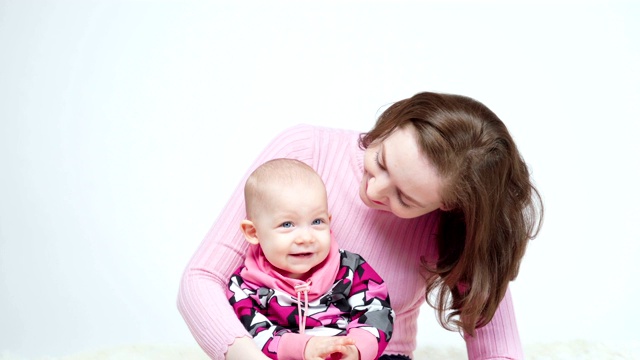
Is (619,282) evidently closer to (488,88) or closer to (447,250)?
(488,88)

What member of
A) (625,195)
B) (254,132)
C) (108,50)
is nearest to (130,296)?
(254,132)

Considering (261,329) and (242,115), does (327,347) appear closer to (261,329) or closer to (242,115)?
(261,329)

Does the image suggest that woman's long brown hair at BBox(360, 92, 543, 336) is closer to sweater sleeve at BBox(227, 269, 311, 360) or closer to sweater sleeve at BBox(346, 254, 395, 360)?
sweater sleeve at BBox(346, 254, 395, 360)

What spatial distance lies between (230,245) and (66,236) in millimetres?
1808

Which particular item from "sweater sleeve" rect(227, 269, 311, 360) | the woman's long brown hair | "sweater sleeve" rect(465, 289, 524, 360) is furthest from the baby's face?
"sweater sleeve" rect(465, 289, 524, 360)

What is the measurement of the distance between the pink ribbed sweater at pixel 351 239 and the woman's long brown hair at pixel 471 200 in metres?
0.07

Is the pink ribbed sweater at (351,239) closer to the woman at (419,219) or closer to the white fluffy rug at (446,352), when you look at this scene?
the woman at (419,219)

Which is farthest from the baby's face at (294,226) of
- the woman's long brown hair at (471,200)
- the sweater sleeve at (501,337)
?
the sweater sleeve at (501,337)

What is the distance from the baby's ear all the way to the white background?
58.7 inches

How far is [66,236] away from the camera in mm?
4000

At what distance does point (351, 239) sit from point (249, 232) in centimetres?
31

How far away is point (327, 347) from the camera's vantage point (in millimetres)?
2133

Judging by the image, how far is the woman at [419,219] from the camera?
2.21 m

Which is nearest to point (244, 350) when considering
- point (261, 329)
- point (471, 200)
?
point (261, 329)
